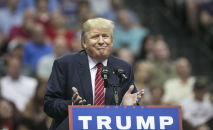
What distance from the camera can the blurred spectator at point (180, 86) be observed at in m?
9.20

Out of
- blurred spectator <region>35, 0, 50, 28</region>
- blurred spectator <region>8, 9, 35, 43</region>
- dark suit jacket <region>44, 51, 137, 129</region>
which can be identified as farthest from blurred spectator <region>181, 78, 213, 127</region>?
dark suit jacket <region>44, 51, 137, 129</region>

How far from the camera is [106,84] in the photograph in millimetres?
4223

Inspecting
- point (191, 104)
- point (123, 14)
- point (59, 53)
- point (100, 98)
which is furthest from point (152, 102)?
point (100, 98)

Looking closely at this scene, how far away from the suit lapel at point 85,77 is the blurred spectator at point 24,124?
9.16 ft

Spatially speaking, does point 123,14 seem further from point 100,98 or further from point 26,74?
point 100,98

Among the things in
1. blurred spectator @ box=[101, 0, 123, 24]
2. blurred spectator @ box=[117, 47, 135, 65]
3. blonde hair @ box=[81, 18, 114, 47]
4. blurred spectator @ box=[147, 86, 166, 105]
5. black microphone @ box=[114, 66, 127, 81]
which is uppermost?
blonde hair @ box=[81, 18, 114, 47]

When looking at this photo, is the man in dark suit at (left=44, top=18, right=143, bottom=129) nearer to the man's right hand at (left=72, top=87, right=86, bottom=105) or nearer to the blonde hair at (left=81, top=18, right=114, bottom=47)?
the blonde hair at (left=81, top=18, right=114, bottom=47)

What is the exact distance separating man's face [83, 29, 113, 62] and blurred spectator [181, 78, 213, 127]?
439 cm

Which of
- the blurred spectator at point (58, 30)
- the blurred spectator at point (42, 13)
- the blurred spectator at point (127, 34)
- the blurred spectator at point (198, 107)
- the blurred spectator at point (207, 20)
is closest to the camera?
the blurred spectator at point (198, 107)

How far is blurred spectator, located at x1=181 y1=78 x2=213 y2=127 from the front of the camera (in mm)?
8578

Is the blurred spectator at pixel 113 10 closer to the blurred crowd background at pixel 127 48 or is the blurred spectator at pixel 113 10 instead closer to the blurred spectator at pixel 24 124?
the blurred crowd background at pixel 127 48

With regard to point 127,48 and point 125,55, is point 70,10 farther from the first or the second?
point 125,55

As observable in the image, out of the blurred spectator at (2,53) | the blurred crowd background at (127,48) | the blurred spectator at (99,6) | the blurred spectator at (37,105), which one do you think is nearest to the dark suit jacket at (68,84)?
the blurred crowd background at (127,48)

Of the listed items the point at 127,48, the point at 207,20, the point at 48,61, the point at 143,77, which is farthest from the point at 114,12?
the point at 48,61
